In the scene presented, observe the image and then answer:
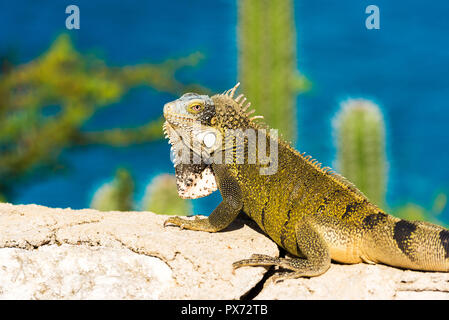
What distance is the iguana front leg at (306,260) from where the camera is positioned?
12.6 feet

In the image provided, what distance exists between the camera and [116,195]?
858cm

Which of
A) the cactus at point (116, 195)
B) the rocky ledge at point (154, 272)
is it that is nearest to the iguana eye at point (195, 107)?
the rocky ledge at point (154, 272)

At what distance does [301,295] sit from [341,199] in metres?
0.88

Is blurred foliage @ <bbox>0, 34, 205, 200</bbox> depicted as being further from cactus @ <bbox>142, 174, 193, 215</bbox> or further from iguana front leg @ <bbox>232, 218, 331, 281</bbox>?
iguana front leg @ <bbox>232, 218, 331, 281</bbox>

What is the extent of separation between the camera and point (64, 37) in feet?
35.0

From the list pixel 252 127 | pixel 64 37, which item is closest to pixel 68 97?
pixel 64 37

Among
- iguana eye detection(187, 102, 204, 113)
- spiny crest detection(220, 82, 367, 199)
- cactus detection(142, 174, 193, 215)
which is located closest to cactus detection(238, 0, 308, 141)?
cactus detection(142, 174, 193, 215)

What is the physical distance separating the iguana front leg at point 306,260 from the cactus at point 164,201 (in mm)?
4473

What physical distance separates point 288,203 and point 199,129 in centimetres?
102

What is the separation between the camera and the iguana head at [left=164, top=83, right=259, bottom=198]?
14.8ft

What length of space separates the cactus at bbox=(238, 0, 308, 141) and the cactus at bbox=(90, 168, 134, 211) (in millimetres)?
2508

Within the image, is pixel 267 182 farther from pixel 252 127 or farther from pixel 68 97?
pixel 68 97

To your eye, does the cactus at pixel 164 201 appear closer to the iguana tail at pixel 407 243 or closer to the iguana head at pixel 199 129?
the iguana head at pixel 199 129
